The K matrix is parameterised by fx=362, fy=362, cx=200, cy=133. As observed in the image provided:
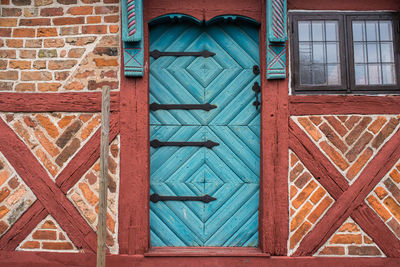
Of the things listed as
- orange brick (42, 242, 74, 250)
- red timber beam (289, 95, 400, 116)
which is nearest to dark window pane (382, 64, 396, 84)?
red timber beam (289, 95, 400, 116)

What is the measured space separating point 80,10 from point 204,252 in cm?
275

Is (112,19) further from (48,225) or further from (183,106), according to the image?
(48,225)

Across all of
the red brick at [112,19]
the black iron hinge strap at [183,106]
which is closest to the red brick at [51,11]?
the red brick at [112,19]

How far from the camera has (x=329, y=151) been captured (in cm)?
357

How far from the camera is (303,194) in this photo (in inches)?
139

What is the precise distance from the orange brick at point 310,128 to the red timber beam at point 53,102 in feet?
6.08

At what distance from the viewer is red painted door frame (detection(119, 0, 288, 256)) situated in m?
3.54

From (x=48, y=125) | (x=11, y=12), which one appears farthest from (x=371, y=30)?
(x=11, y=12)

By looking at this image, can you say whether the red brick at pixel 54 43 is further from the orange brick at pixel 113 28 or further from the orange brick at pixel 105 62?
the orange brick at pixel 113 28

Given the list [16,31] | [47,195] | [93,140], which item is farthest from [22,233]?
[16,31]

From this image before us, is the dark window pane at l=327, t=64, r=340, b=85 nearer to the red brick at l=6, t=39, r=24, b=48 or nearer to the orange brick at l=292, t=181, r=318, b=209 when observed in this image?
the orange brick at l=292, t=181, r=318, b=209

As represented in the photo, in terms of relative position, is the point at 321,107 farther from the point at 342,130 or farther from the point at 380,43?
the point at 380,43

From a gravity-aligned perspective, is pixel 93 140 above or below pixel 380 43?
below

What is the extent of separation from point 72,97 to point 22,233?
4.69 feet
